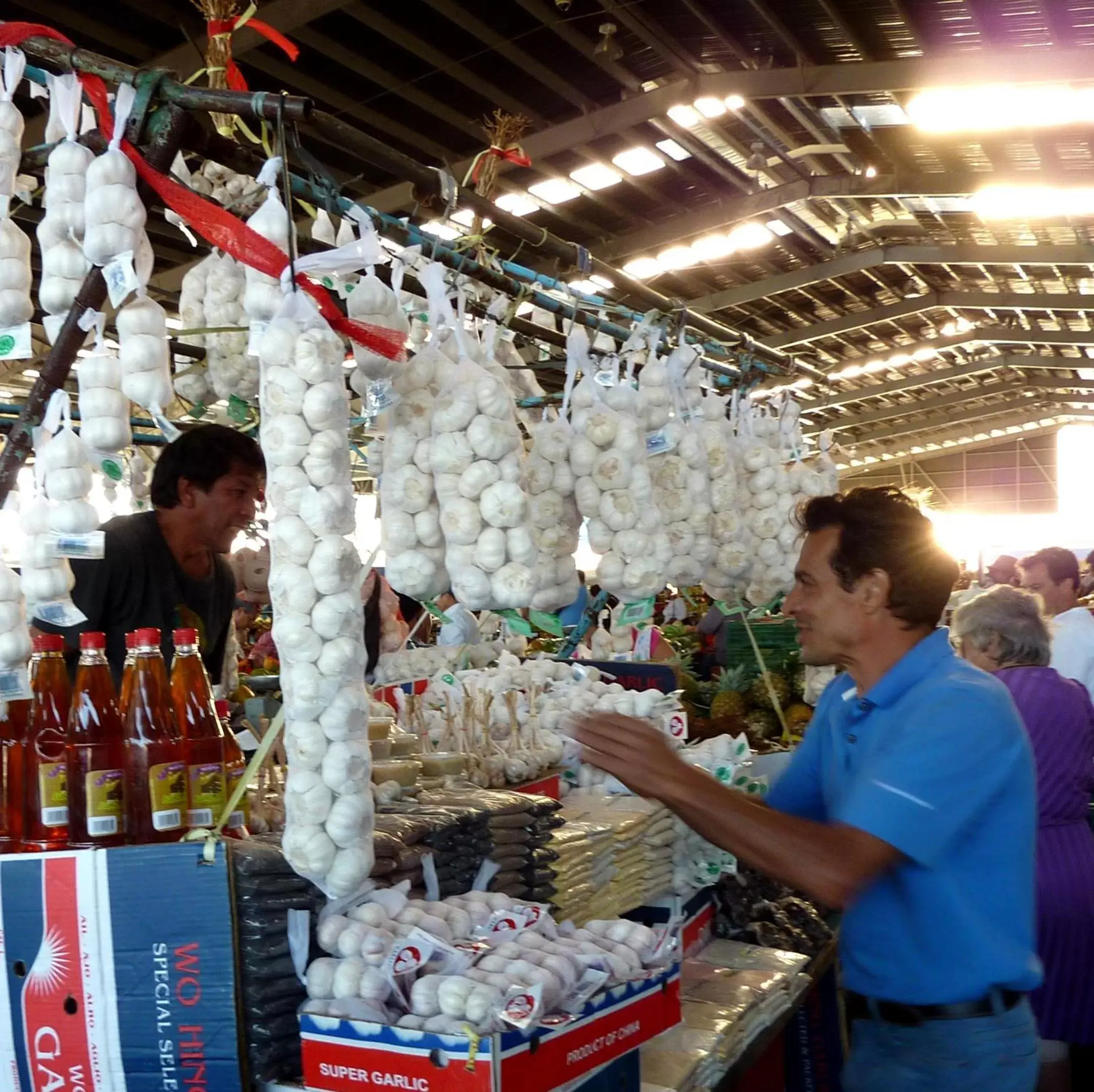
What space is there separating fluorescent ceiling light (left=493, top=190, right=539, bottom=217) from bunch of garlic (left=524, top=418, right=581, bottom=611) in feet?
19.0

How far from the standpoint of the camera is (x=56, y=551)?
5.38 feet

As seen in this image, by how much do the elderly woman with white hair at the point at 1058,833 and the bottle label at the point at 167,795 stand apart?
8.15 ft

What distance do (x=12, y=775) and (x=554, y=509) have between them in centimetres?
111

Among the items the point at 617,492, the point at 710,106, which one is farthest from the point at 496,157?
the point at 710,106

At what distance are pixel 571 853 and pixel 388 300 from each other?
1138 millimetres

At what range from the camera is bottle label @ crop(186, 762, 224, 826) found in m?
1.71

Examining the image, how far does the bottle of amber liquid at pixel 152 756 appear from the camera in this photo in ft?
5.52

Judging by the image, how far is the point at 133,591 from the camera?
2588 millimetres

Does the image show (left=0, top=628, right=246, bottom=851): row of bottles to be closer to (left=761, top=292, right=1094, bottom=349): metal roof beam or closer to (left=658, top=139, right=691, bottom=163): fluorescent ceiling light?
(left=658, top=139, right=691, bottom=163): fluorescent ceiling light

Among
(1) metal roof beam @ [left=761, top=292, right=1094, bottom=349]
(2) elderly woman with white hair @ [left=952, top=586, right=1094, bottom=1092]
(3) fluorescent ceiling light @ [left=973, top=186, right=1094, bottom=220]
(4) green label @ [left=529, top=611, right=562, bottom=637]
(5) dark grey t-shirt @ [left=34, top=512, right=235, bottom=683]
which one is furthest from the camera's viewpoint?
(1) metal roof beam @ [left=761, top=292, right=1094, bottom=349]

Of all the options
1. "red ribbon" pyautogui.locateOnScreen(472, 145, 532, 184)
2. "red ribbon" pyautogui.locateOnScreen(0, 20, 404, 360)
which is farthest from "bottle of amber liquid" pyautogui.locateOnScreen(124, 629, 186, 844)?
"red ribbon" pyautogui.locateOnScreen(472, 145, 532, 184)

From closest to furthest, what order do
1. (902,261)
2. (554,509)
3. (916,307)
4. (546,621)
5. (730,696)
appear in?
1. (546,621)
2. (554,509)
3. (730,696)
4. (902,261)
5. (916,307)

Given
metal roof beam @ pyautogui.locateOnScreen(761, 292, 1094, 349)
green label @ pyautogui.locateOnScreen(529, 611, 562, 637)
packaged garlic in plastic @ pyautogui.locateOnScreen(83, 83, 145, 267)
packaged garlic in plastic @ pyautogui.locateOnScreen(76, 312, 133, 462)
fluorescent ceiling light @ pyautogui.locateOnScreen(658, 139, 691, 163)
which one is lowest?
green label @ pyautogui.locateOnScreen(529, 611, 562, 637)

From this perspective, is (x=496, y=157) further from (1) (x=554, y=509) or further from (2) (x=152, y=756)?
(2) (x=152, y=756)
